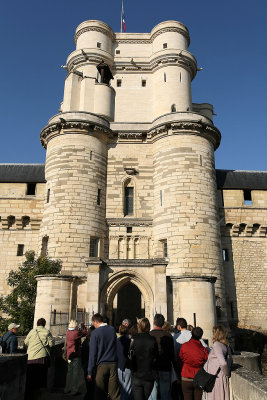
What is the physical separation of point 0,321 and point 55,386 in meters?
10.2

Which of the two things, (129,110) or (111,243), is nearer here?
(111,243)

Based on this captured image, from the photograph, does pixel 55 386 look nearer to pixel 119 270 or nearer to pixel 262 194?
pixel 119 270

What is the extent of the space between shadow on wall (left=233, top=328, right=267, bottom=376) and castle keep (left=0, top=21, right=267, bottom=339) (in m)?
0.69

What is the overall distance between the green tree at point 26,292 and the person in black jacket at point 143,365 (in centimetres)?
1185

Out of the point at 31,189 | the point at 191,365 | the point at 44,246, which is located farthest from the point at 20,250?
the point at 191,365

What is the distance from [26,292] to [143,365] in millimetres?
13078

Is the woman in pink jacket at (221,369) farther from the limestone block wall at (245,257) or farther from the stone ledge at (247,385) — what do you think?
the limestone block wall at (245,257)

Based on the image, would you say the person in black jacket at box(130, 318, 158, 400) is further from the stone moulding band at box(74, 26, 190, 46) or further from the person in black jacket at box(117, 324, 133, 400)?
the stone moulding band at box(74, 26, 190, 46)

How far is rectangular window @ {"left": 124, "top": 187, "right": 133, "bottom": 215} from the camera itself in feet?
64.1

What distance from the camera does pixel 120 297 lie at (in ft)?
70.8

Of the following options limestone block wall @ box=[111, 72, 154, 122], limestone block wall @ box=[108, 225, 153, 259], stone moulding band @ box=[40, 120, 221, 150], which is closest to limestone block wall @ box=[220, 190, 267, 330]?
stone moulding band @ box=[40, 120, 221, 150]

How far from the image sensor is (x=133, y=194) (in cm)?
1970

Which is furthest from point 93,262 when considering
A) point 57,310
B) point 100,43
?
point 100,43

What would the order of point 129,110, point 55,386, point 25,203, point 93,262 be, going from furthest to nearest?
point 129,110, point 25,203, point 93,262, point 55,386
